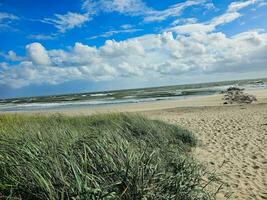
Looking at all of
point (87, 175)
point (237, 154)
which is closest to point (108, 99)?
point (237, 154)

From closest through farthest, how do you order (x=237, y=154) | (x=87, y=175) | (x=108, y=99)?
(x=87, y=175)
(x=237, y=154)
(x=108, y=99)

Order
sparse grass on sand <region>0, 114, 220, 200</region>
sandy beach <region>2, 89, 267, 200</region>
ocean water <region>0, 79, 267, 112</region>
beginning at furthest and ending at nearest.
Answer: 1. ocean water <region>0, 79, 267, 112</region>
2. sandy beach <region>2, 89, 267, 200</region>
3. sparse grass on sand <region>0, 114, 220, 200</region>

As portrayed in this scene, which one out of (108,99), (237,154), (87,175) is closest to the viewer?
(87,175)

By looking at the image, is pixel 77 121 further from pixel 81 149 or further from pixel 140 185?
pixel 140 185

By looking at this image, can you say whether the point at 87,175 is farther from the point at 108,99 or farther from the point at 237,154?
the point at 108,99

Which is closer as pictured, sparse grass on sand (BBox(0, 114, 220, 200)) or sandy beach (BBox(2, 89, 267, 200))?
sparse grass on sand (BBox(0, 114, 220, 200))

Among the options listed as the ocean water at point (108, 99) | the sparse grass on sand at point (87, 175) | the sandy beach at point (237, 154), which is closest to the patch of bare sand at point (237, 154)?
the sandy beach at point (237, 154)

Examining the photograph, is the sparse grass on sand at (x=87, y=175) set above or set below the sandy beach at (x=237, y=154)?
above

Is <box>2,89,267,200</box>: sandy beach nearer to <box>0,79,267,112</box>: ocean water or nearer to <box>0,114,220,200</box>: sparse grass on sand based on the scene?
<box>0,114,220,200</box>: sparse grass on sand

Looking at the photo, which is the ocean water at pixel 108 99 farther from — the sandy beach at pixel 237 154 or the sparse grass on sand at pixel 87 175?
the sparse grass on sand at pixel 87 175

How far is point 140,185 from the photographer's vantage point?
3.01m

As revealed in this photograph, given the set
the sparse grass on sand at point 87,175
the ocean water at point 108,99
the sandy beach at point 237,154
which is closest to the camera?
the sparse grass on sand at point 87,175

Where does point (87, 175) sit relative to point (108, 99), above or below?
above

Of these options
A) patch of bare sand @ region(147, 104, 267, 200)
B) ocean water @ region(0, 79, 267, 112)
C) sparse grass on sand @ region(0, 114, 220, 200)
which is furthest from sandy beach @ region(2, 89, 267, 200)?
ocean water @ region(0, 79, 267, 112)
